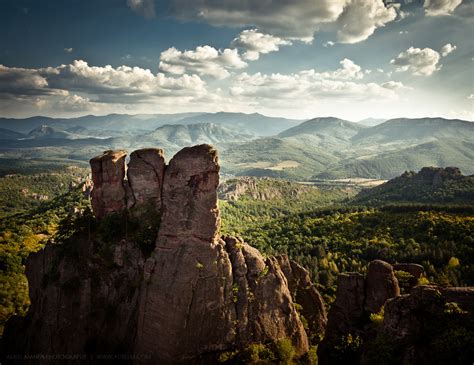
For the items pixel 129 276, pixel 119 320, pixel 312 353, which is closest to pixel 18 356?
pixel 119 320

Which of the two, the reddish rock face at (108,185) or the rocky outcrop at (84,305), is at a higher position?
the reddish rock face at (108,185)

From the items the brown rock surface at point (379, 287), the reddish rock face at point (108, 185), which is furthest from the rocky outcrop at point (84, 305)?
the brown rock surface at point (379, 287)

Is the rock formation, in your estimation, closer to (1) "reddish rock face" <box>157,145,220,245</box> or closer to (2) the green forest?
(1) "reddish rock face" <box>157,145,220,245</box>

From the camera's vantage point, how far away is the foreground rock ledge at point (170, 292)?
31.3m

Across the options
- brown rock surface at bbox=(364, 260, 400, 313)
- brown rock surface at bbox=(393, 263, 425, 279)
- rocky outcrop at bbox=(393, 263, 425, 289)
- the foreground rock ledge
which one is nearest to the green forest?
rocky outcrop at bbox=(393, 263, 425, 289)

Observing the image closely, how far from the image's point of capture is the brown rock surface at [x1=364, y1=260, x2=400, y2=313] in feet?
112

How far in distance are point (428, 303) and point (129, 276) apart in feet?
95.8

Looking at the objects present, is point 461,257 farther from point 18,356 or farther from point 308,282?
point 18,356

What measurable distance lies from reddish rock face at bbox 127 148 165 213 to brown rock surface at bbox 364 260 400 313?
2679cm

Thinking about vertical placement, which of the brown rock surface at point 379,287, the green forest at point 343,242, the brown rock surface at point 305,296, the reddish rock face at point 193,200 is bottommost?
the green forest at point 343,242

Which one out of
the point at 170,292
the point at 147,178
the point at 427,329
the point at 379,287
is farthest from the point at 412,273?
the point at 147,178

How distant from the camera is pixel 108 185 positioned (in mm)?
39406

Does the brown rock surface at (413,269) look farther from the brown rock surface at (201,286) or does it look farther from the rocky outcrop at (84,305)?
the rocky outcrop at (84,305)

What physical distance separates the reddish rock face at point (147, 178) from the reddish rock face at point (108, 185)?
1.99 meters
